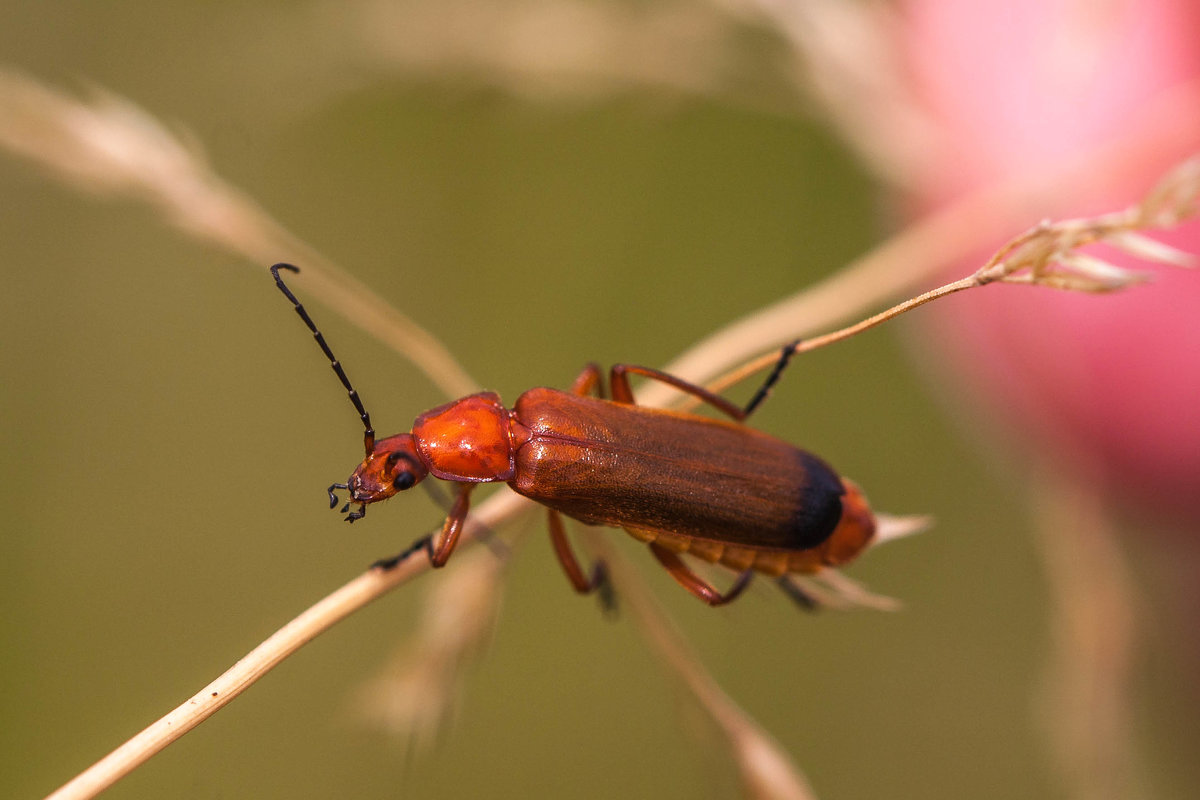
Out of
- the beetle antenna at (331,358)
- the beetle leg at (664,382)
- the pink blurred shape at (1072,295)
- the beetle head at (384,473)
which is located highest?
the beetle antenna at (331,358)

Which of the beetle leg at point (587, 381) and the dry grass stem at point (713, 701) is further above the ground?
the beetle leg at point (587, 381)

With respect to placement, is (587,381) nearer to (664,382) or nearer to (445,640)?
(664,382)

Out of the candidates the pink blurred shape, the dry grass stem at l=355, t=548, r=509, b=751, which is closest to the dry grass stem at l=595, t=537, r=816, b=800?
Answer: the dry grass stem at l=355, t=548, r=509, b=751

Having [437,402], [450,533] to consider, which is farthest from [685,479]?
[437,402]

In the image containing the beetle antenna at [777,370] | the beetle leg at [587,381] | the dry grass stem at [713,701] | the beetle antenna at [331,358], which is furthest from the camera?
the beetle leg at [587,381]

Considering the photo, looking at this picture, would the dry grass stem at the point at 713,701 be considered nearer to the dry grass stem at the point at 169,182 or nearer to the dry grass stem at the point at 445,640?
the dry grass stem at the point at 445,640

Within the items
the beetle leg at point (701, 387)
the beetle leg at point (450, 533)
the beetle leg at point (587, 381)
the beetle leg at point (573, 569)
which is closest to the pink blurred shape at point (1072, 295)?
the beetle leg at point (701, 387)

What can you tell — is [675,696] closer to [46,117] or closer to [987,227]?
[987,227]

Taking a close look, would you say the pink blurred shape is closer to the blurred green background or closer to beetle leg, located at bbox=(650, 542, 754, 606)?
the blurred green background
